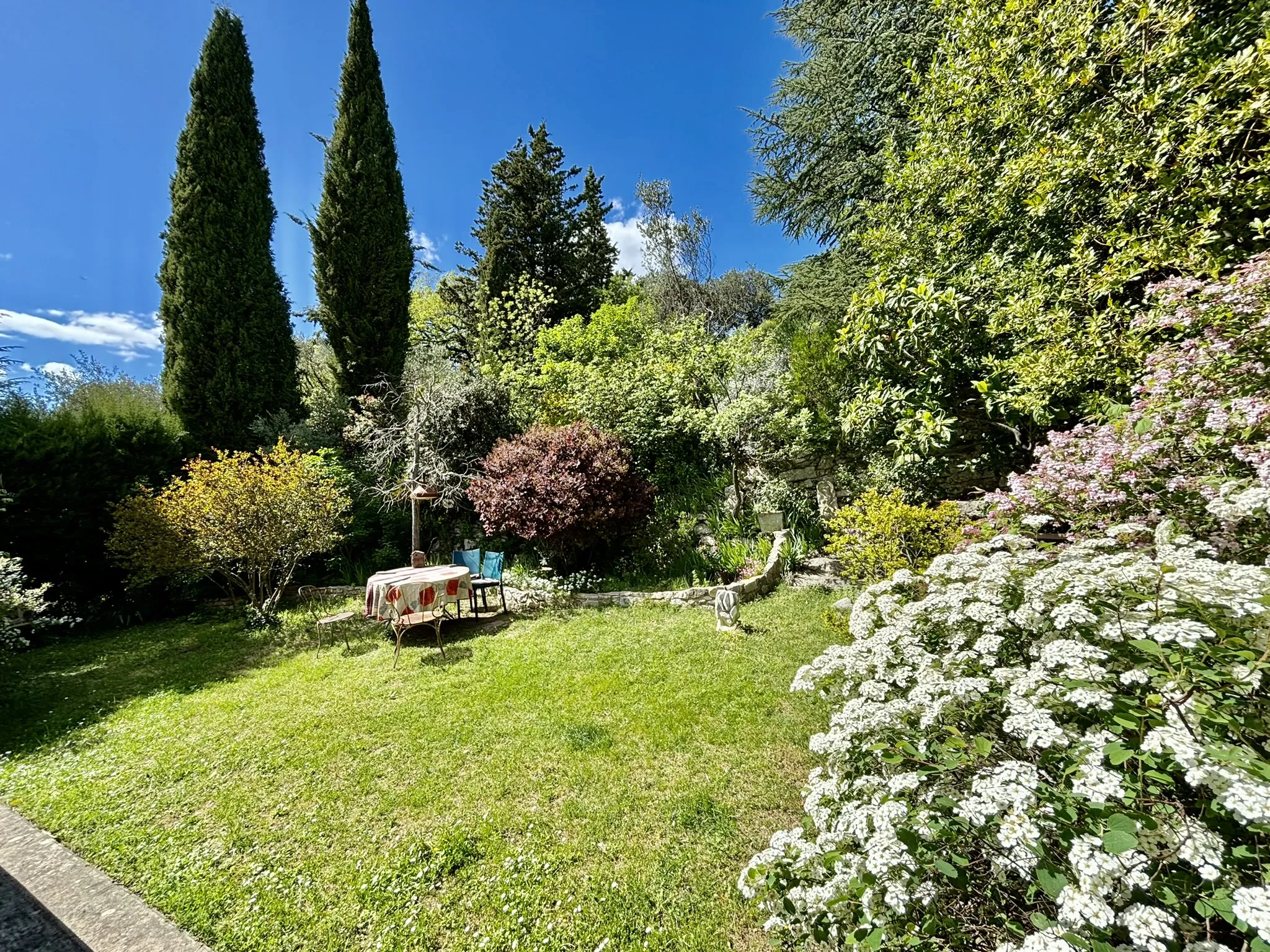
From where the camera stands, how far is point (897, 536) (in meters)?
4.28

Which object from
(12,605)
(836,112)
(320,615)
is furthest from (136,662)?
(836,112)

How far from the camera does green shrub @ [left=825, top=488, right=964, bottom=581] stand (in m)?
4.20

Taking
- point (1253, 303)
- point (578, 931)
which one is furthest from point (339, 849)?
point (1253, 303)

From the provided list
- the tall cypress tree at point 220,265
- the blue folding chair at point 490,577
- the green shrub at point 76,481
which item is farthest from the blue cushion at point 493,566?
the tall cypress tree at point 220,265

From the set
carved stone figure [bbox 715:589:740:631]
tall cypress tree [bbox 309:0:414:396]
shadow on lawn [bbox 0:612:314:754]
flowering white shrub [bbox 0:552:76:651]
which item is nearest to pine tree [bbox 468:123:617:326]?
tall cypress tree [bbox 309:0:414:396]

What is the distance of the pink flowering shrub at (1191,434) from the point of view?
2.60 meters

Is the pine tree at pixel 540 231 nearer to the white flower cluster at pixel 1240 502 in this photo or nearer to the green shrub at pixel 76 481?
the green shrub at pixel 76 481

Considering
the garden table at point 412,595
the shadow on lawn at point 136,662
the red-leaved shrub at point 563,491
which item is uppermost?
the red-leaved shrub at point 563,491

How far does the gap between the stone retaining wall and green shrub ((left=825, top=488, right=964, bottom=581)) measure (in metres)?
1.90

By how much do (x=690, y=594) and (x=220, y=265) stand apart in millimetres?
10683

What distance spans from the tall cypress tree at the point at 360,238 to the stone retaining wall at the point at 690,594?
7.65 metres

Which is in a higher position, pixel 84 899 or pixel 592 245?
pixel 592 245

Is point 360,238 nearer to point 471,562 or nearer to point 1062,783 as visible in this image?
point 471,562

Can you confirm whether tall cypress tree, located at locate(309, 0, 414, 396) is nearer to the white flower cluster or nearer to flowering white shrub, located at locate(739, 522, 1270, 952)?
flowering white shrub, located at locate(739, 522, 1270, 952)
